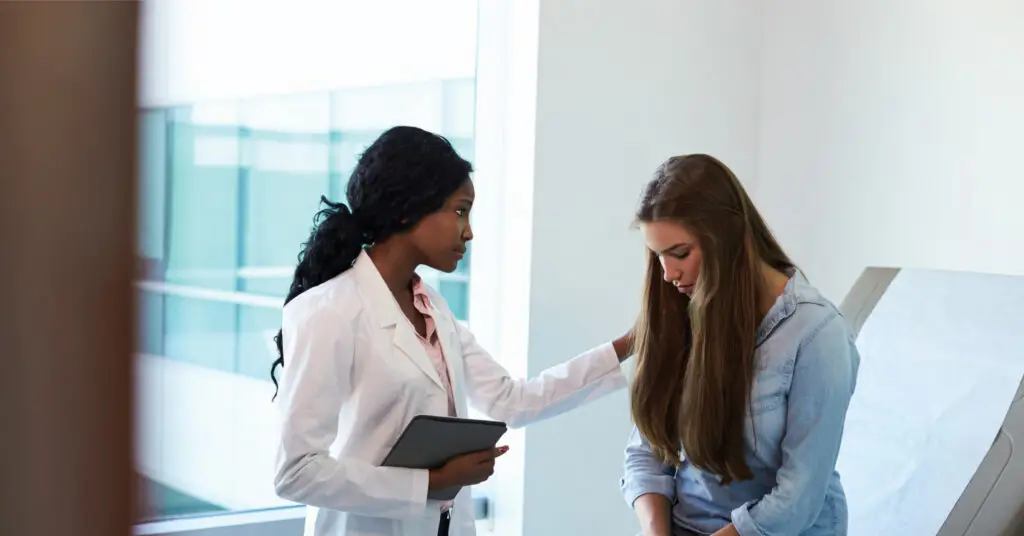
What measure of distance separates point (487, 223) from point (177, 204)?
2.84 feet

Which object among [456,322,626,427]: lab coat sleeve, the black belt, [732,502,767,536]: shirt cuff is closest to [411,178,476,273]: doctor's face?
[456,322,626,427]: lab coat sleeve

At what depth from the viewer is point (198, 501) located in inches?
99.1

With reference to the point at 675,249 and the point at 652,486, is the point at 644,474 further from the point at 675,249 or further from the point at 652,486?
the point at 675,249

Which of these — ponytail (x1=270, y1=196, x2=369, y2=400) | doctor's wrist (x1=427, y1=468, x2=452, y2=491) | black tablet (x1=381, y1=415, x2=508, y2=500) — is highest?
ponytail (x1=270, y1=196, x2=369, y2=400)

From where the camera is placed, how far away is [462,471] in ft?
5.63

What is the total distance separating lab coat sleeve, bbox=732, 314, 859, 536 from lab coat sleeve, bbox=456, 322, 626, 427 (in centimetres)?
50

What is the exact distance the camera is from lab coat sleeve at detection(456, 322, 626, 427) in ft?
6.74

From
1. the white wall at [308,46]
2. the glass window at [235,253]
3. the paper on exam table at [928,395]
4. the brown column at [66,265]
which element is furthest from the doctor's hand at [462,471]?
the brown column at [66,265]

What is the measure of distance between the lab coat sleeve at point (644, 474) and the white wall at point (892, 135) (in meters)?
1.03

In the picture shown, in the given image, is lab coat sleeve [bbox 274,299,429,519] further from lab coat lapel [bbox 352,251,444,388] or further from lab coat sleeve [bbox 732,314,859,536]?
lab coat sleeve [bbox 732,314,859,536]

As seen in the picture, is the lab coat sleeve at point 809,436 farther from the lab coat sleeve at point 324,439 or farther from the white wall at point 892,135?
the white wall at point 892,135

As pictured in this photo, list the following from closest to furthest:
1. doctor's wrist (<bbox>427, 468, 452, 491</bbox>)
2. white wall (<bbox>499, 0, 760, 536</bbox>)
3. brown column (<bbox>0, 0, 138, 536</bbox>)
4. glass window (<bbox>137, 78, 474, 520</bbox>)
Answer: brown column (<bbox>0, 0, 138, 536</bbox>), doctor's wrist (<bbox>427, 468, 452, 491</bbox>), glass window (<bbox>137, 78, 474, 520</bbox>), white wall (<bbox>499, 0, 760, 536</bbox>)

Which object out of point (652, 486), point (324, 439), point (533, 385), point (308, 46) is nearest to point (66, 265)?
point (324, 439)

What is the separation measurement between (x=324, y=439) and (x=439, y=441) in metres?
0.19
